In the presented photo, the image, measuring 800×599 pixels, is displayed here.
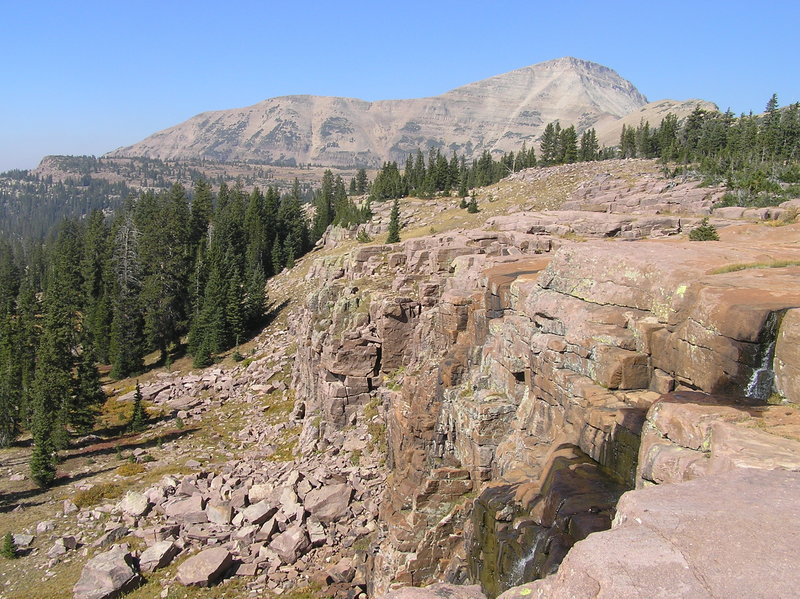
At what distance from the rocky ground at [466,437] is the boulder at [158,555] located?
0.40ft

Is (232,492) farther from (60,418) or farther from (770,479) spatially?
(770,479)

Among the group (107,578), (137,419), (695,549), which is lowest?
(137,419)

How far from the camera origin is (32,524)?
35.6m

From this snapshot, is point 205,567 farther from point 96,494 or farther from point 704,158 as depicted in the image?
point 704,158

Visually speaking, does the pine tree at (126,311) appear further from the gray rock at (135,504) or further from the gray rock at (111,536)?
the gray rock at (111,536)

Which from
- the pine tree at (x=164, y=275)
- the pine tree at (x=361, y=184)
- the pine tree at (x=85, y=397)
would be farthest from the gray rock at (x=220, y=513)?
the pine tree at (x=361, y=184)

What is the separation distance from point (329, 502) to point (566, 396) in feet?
58.5

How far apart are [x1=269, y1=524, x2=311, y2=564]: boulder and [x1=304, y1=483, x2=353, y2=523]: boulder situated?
4.59ft

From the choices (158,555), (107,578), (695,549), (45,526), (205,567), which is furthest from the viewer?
(45,526)

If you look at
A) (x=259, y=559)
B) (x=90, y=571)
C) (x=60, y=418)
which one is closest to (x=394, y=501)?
(x=259, y=559)

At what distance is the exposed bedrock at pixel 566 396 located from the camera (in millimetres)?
13185

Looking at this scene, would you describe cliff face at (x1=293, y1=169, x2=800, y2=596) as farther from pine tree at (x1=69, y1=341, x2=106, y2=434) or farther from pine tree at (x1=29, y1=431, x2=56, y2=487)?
pine tree at (x1=69, y1=341, x2=106, y2=434)

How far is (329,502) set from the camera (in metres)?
30.9

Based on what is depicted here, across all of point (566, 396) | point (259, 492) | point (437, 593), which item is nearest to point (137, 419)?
point (259, 492)
